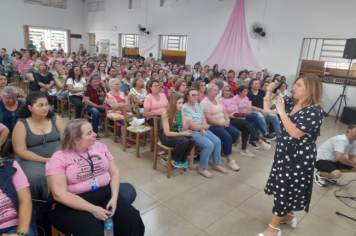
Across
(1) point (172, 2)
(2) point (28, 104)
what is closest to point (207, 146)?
(2) point (28, 104)

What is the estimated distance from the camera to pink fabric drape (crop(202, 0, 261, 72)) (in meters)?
8.06

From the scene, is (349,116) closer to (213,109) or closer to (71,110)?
(213,109)

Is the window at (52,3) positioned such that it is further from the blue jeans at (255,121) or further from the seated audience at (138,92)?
the blue jeans at (255,121)

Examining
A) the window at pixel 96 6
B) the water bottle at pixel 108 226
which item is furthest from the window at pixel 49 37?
the water bottle at pixel 108 226

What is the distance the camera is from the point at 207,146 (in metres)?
2.90

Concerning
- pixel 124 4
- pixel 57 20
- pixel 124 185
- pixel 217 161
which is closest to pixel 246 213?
pixel 217 161

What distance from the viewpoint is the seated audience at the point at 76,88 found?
4375 millimetres

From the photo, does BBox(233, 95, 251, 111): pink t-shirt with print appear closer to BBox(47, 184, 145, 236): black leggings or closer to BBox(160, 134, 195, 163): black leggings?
BBox(160, 134, 195, 163): black leggings

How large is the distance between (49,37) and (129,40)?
461 centimetres

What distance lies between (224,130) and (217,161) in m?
0.45

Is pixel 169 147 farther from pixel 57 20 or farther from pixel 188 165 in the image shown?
pixel 57 20

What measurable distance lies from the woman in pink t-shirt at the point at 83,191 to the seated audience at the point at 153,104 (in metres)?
1.82

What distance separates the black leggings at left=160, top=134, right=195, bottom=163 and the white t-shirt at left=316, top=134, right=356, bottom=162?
5.22 feet

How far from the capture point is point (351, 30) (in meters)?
6.44
